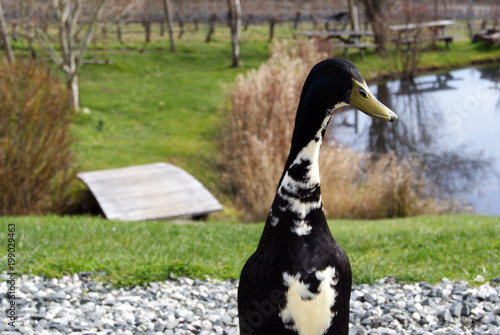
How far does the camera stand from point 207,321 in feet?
11.0

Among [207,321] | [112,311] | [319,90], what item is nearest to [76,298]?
[112,311]

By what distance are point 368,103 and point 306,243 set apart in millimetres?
610

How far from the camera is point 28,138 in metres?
6.67

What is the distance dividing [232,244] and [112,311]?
1600 millimetres

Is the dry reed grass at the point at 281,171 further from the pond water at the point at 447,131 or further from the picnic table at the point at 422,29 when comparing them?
the picnic table at the point at 422,29

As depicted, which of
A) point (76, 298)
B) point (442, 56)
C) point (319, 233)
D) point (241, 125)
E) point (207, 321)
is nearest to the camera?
point (319, 233)

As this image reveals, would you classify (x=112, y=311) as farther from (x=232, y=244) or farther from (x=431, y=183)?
(x=431, y=183)

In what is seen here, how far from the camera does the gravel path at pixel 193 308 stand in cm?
325

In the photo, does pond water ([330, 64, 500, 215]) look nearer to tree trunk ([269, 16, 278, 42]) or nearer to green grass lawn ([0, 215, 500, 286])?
green grass lawn ([0, 215, 500, 286])

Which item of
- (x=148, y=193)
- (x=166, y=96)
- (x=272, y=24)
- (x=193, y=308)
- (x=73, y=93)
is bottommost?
(x=148, y=193)

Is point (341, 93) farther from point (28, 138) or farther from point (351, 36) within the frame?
point (351, 36)

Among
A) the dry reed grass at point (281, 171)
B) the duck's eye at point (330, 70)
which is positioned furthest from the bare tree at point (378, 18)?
the duck's eye at point (330, 70)

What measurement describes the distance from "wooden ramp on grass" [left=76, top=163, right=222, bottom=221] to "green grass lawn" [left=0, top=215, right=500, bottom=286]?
1145 mm

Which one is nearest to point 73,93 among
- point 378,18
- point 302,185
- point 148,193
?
point 148,193
